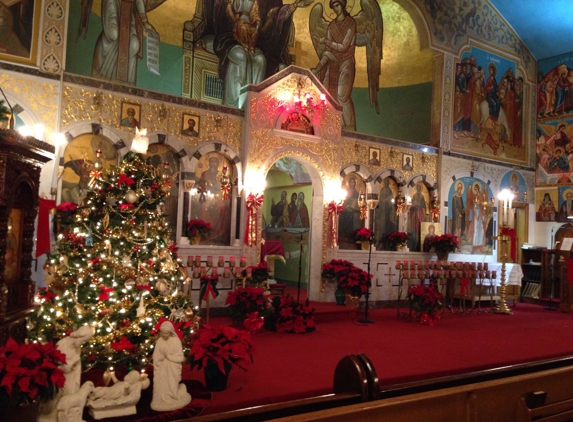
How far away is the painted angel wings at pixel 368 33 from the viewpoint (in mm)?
14188

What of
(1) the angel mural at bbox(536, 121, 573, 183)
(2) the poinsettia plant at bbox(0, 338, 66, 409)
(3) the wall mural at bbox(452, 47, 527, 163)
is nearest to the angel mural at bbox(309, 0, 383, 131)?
(3) the wall mural at bbox(452, 47, 527, 163)

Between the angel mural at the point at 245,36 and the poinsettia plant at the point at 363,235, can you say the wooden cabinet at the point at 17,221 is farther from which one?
the poinsettia plant at the point at 363,235

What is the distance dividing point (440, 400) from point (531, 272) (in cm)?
1492

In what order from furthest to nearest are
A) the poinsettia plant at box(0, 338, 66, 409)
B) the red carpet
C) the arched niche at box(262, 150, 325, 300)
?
the arched niche at box(262, 150, 325, 300), the red carpet, the poinsettia plant at box(0, 338, 66, 409)

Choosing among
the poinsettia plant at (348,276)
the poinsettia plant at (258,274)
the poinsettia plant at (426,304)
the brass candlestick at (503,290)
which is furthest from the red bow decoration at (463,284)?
the poinsettia plant at (258,274)

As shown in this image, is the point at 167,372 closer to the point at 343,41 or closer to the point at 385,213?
the point at 385,213

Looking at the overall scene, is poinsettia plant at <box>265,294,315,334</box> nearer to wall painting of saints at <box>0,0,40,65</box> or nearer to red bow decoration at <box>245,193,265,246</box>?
red bow decoration at <box>245,193,265,246</box>

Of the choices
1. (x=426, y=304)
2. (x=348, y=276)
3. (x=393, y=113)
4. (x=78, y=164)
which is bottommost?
(x=426, y=304)

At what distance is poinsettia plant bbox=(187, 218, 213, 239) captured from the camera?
10453 millimetres

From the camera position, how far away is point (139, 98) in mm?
10180

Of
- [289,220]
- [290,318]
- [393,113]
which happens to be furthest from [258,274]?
[393,113]

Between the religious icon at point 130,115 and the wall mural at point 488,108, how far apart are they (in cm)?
945

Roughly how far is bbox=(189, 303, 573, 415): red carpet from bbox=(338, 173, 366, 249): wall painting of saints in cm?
193

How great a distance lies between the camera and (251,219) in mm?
11195
